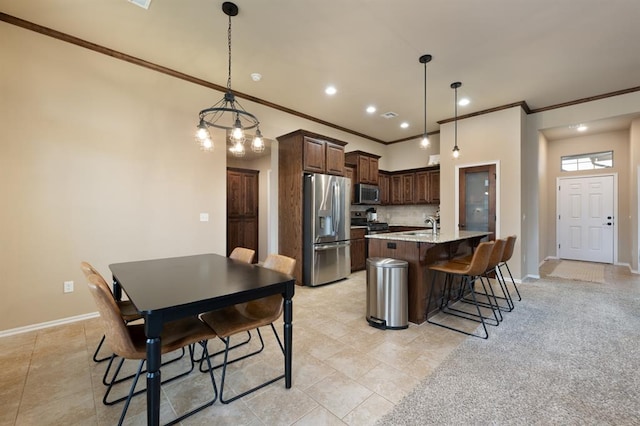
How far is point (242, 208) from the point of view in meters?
6.98

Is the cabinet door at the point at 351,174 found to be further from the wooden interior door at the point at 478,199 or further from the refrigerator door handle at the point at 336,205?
the wooden interior door at the point at 478,199

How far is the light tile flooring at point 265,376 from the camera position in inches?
67.0

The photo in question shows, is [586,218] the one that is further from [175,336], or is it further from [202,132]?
[175,336]

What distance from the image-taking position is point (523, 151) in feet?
15.9

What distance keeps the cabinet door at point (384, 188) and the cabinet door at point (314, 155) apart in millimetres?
2483

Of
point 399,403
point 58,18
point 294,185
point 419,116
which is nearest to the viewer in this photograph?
point 399,403

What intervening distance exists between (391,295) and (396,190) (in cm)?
444

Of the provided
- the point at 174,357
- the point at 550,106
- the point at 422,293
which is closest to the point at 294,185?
the point at 422,293

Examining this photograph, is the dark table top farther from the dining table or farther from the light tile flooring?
the light tile flooring

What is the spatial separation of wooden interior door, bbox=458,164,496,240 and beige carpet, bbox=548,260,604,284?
1692 mm

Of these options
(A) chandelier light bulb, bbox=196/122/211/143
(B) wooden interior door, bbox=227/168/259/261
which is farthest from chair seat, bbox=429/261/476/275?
(B) wooden interior door, bbox=227/168/259/261

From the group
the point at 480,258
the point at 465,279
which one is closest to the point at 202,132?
the point at 480,258

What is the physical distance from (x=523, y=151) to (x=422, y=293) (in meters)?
3.56

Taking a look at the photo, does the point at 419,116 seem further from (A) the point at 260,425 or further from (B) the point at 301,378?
(A) the point at 260,425
